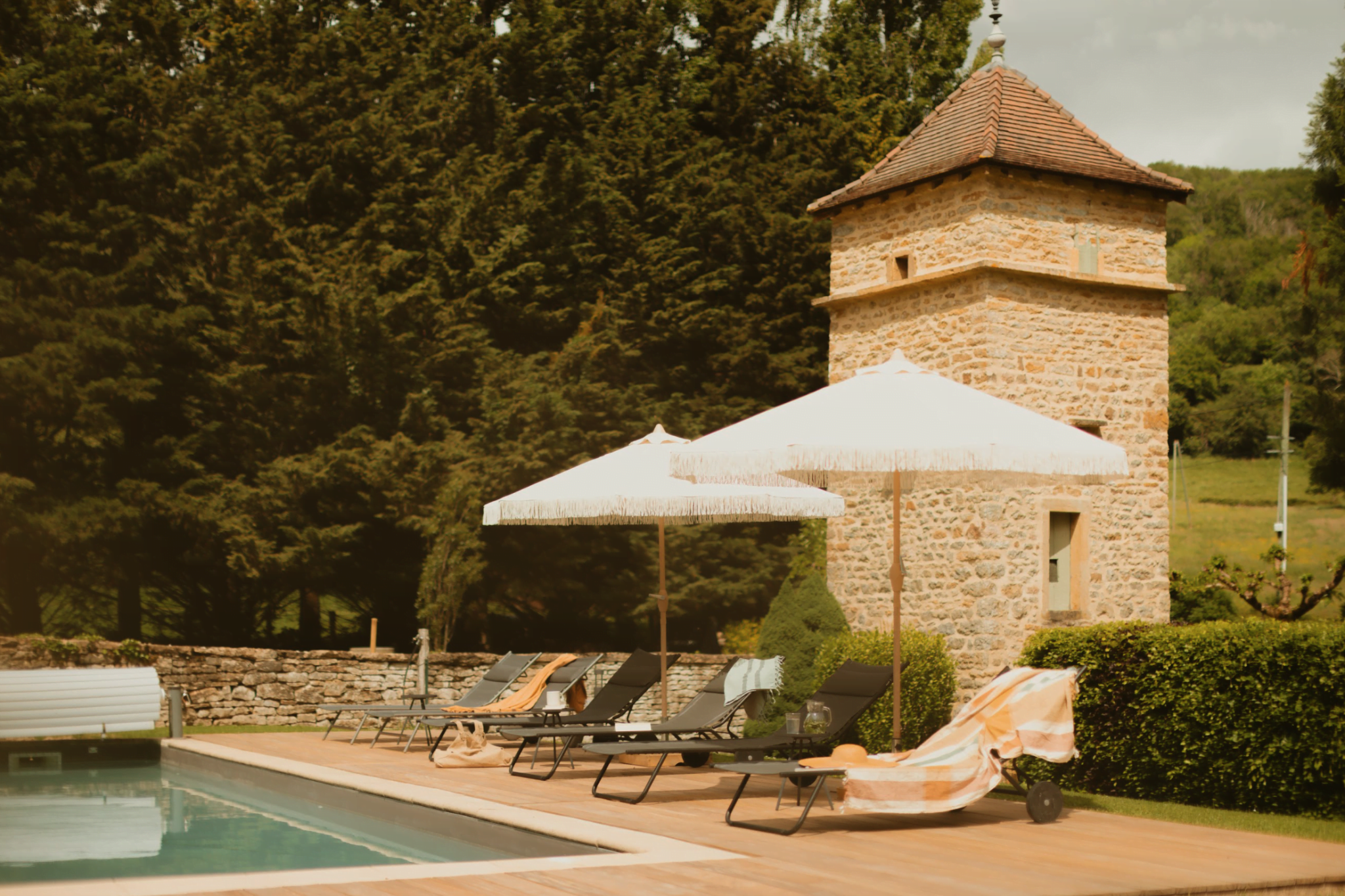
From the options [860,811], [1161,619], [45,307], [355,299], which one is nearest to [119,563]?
[45,307]

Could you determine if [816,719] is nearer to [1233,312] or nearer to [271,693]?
[271,693]

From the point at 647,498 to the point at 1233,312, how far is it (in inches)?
1741

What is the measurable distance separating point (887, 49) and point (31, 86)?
55.8 ft

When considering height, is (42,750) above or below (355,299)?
below

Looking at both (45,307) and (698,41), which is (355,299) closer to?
(45,307)

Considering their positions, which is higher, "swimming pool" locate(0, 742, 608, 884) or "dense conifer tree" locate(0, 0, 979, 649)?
"dense conifer tree" locate(0, 0, 979, 649)

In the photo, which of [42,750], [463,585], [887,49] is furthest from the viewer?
[887,49]

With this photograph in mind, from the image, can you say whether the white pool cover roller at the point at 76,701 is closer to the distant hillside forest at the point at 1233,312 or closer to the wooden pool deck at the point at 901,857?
the wooden pool deck at the point at 901,857

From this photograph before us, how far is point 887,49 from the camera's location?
28.6m

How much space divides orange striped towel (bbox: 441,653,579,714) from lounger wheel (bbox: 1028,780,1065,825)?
486 cm

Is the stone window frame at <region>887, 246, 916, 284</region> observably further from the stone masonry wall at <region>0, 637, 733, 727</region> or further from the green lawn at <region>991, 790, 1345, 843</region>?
the green lawn at <region>991, 790, 1345, 843</region>

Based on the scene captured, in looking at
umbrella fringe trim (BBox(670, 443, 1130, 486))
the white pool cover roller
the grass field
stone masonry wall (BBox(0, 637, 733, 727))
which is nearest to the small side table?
umbrella fringe trim (BBox(670, 443, 1130, 486))

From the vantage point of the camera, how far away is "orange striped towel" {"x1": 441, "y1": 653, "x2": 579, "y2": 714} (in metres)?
10.6

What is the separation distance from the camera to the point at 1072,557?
1545 cm
